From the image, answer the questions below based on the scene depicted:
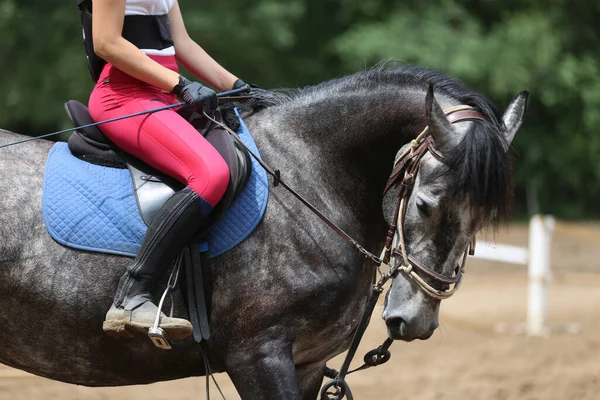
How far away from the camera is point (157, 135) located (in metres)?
3.54

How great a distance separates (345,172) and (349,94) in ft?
1.12

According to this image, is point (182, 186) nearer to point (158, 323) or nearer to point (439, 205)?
point (158, 323)

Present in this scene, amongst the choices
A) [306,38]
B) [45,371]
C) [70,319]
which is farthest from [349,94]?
[306,38]

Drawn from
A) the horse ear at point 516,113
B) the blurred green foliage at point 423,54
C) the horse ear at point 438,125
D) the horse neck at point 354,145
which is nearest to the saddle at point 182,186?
the horse neck at point 354,145

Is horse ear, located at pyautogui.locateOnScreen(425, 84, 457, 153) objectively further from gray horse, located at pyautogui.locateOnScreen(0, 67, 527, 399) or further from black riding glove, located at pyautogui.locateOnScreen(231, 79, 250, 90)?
black riding glove, located at pyautogui.locateOnScreen(231, 79, 250, 90)

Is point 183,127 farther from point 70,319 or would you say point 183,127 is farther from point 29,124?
point 29,124

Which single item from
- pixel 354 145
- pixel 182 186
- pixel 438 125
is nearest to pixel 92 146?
pixel 182 186

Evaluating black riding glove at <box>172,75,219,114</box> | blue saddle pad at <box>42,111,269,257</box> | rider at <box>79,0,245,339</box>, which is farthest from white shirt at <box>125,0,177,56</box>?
blue saddle pad at <box>42,111,269,257</box>

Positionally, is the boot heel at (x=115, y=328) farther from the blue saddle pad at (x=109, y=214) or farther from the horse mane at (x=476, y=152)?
the horse mane at (x=476, y=152)

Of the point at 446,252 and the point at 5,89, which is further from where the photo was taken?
the point at 5,89

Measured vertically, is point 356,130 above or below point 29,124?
above

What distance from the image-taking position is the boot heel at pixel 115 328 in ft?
11.2

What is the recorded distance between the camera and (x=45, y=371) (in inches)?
146

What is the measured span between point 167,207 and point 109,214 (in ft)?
0.88
